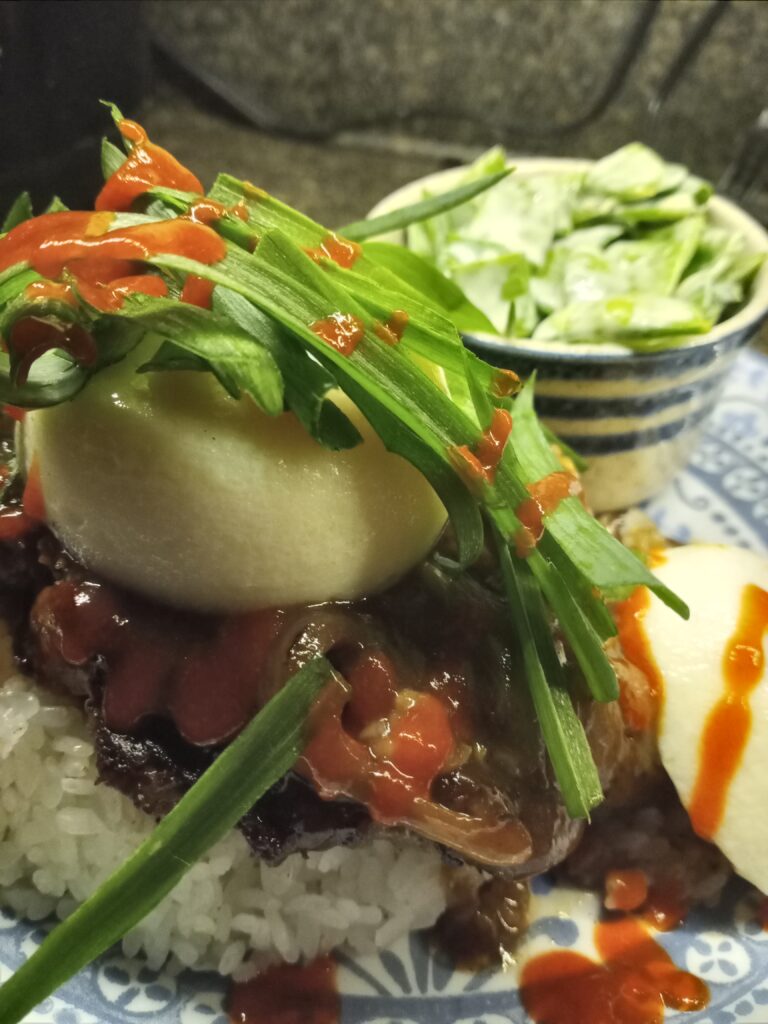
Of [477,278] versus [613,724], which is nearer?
[613,724]

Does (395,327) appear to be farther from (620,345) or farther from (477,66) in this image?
(477,66)

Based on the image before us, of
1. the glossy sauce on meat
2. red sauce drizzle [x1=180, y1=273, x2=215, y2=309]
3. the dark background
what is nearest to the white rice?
the glossy sauce on meat

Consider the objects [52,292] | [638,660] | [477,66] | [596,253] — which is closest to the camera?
[52,292]

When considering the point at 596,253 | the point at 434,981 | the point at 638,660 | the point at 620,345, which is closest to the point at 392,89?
the point at 596,253

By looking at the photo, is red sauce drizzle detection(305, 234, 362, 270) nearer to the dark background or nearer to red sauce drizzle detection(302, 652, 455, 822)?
red sauce drizzle detection(302, 652, 455, 822)

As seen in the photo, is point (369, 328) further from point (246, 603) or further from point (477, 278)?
point (477, 278)

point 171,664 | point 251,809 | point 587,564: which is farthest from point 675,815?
point 171,664
